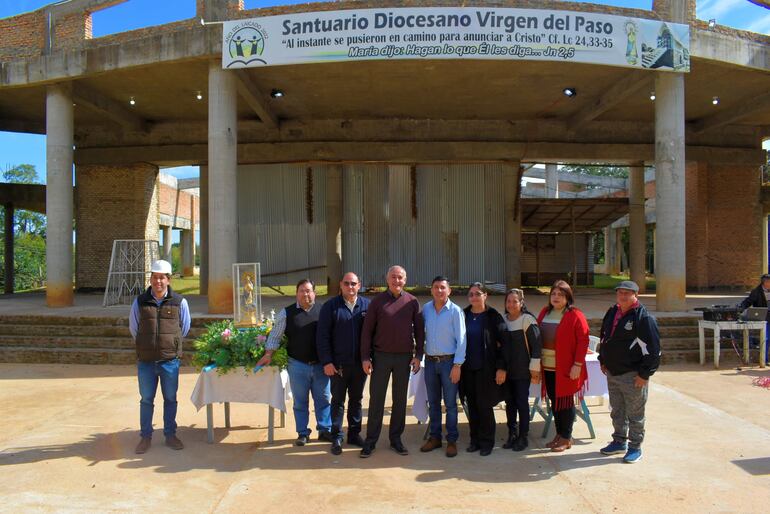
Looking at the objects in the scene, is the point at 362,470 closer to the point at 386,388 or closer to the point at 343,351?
the point at 386,388

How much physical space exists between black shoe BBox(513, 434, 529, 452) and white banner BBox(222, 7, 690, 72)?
22.6 feet

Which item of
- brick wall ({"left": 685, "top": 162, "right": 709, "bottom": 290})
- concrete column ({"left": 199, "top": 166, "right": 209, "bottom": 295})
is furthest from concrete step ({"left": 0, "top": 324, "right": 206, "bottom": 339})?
brick wall ({"left": 685, "top": 162, "right": 709, "bottom": 290})

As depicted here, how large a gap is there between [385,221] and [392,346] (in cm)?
1179

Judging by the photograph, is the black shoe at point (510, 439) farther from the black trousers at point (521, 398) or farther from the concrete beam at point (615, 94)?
the concrete beam at point (615, 94)

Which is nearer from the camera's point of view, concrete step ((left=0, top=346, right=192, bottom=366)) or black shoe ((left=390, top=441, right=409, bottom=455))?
black shoe ((left=390, top=441, right=409, bottom=455))

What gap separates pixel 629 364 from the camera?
4.42 meters

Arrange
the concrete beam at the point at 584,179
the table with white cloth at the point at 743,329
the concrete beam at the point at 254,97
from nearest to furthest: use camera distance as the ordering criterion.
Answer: the table with white cloth at the point at 743,329
the concrete beam at the point at 254,97
the concrete beam at the point at 584,179

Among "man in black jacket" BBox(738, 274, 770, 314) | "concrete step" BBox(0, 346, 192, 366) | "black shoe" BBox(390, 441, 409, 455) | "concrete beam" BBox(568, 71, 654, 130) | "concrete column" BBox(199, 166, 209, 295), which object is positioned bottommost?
"black shoe" BBox(390, 441, 409, 455)

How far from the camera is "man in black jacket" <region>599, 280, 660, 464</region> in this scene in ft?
14.3

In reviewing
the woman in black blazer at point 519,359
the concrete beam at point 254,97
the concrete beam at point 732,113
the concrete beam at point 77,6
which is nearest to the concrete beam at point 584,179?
the concrete beam at point 732,113

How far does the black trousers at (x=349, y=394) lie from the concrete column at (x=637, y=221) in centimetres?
1457

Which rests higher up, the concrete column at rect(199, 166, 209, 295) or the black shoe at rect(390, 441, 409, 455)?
the concrete column at rect(199, 166, 209, 295)

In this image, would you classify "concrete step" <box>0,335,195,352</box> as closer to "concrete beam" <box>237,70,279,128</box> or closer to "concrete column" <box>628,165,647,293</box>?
"concrete beam" <box>237,70,279,128</box>

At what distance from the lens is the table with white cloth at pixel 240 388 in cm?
498
